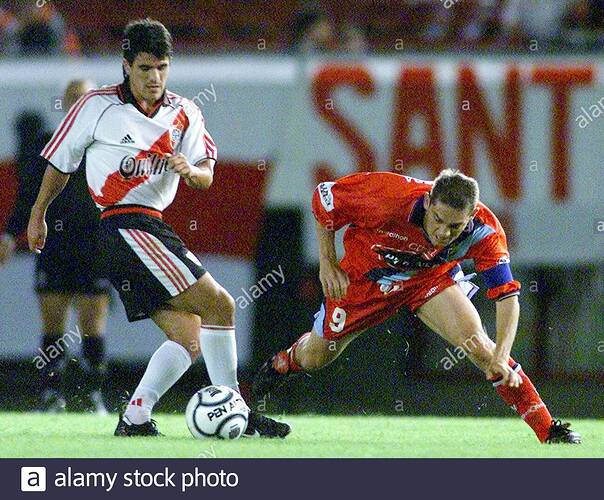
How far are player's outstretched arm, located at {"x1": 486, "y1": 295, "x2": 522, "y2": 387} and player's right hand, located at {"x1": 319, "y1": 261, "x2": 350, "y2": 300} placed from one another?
2.68ft

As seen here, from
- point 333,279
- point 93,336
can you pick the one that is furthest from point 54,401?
point 333,279

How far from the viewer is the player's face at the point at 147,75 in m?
6.34

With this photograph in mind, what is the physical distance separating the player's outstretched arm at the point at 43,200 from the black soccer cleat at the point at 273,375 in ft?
5.10

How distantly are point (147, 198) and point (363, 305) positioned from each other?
1.28 m

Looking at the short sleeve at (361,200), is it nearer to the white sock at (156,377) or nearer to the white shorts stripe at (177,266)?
the white shorts stripe at (177,266)

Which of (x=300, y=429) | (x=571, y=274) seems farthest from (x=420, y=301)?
(x=571, y=274)

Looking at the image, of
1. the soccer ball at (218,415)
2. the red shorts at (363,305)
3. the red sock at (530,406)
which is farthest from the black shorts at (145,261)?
the red sock at (530,406)

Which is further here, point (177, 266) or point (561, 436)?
point (561, 436)

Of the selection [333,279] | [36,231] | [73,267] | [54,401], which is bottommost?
[54,401]

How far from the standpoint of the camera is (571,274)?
42.0 ft

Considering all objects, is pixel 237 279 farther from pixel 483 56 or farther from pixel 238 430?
pixel 238 430

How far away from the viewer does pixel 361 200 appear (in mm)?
6570

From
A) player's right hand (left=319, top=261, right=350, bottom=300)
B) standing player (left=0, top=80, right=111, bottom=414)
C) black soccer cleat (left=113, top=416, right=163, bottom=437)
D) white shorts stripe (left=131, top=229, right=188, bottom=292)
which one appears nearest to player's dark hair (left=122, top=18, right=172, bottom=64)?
white shorts stripe (left=131, top=229, right=188, bottom=292)

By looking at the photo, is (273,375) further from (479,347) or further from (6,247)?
(6,247)
